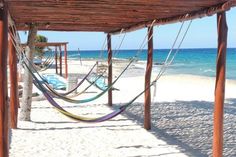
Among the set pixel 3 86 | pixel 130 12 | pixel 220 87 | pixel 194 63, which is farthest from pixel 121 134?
pixel 194 63

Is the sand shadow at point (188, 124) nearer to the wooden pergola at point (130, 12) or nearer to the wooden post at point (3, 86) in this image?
the wooden pergola at point (130, 12)

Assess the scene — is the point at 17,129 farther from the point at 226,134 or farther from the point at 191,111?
the point at 191,111

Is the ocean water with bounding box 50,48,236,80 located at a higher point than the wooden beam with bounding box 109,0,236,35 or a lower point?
higher

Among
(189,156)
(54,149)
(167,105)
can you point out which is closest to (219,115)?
(189,156)

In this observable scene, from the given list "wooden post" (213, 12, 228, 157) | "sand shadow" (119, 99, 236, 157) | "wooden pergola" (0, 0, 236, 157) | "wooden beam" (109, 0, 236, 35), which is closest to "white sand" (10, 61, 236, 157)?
"sand shadow" (119, 99, 236, 157)

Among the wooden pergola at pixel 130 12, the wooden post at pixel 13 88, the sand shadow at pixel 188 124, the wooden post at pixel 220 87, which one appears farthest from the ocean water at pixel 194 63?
the wooden post at pixel 220 87

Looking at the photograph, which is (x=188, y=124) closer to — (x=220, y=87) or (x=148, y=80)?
(x=148, y=80)

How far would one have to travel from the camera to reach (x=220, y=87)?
14.3 feet

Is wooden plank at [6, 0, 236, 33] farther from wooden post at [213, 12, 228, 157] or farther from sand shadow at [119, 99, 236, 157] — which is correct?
sand shadow at [119, 99, 236, 157]

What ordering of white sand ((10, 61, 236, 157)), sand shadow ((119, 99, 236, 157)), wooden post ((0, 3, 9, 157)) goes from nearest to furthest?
wooden post ((0, 3, 9, 157))
white sand ((10, 61, 236, 157))
sand shadow ((119, 99, 236, 157))

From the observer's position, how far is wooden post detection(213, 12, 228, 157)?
4281 millimetres

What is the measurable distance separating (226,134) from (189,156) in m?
1.87

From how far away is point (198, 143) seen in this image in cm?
612

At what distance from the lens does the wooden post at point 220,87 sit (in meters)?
4.28
